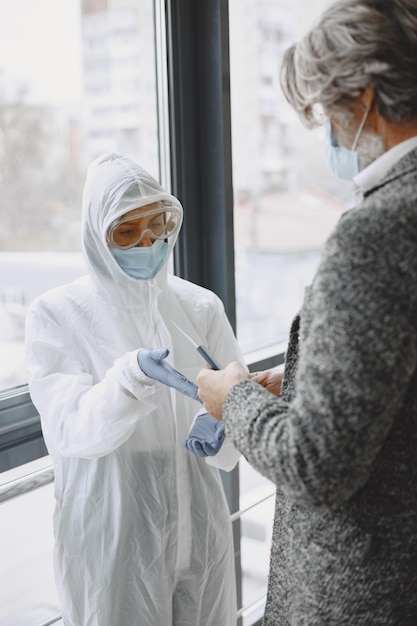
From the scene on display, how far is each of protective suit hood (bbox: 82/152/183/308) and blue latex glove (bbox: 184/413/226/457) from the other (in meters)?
0.31

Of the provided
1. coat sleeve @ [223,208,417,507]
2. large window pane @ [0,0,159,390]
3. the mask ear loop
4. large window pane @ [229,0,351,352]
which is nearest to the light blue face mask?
the mask ear loop

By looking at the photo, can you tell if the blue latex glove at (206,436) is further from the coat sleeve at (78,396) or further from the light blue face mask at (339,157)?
the light blue face mask at (339,157)

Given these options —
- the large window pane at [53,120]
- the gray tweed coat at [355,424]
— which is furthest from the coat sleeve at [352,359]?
the large window pane at [53,120]

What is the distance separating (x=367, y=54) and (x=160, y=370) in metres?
0.69

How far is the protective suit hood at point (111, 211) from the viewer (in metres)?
1.51

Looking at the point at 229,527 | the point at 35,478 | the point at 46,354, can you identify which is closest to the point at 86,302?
the point at 46,354

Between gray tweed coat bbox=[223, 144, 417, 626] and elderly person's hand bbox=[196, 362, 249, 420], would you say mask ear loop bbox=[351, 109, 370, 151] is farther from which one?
elderly person's hand bbox=[196, 362, 249, 420]

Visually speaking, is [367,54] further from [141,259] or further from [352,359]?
[141,259]

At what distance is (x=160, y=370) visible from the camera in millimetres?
1374

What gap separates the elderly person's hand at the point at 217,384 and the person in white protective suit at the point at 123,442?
11.8 inches

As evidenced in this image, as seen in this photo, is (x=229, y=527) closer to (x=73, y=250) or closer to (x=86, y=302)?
(x=86, y=302)

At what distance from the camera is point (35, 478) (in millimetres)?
1722

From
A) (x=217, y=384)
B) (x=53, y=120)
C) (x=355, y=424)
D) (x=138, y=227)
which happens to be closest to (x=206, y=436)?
(x=217, y=384)

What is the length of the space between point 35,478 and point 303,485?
98cm
